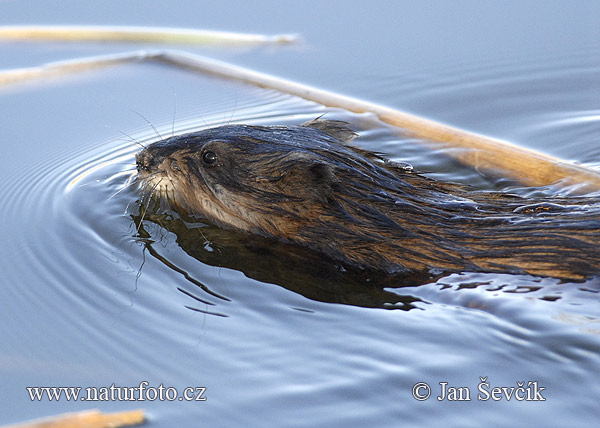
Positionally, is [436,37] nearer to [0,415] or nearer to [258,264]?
[258,264]

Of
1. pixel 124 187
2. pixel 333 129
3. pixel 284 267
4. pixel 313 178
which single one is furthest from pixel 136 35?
pixel 284 267

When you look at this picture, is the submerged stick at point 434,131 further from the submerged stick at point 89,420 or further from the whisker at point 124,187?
the submerged stick at point 89,420

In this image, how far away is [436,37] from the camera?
8039 millimetres

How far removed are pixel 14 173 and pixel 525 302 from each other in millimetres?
3743

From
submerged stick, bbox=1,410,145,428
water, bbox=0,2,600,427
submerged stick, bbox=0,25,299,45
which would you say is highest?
submerged stick, bbox=0,25,299,45

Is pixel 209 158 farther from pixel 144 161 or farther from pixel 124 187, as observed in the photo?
pixel 124 187

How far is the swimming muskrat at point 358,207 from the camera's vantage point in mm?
4301

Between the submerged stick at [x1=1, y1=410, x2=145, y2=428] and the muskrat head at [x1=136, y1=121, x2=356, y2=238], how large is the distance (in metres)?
1.64

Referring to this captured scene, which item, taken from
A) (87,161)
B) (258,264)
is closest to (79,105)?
(87,161)

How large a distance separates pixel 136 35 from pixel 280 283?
13.0ft

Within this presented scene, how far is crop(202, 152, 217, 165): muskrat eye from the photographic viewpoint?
4938 mm

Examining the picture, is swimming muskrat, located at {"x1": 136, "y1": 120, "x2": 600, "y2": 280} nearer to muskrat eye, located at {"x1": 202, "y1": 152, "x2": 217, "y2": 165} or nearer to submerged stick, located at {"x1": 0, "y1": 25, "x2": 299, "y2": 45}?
muskrat eye, located at {"x1": 202, "y1": 152, "x2": 217, "y2": 165}

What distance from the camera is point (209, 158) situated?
4.95 meters

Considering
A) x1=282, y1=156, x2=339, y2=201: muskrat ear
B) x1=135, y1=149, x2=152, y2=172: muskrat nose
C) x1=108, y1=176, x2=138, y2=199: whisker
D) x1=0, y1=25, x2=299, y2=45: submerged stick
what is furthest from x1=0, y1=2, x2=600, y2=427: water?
x1=282, y1=156, x2=339, y2=201: muskrat ear
